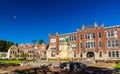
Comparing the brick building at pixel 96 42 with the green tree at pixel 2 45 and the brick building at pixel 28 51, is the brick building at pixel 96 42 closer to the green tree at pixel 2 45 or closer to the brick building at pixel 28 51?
the brick building at pixel 28 51

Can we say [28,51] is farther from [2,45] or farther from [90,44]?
[90,44]

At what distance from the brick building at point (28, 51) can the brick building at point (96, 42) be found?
1171 inches

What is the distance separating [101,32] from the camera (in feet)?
161

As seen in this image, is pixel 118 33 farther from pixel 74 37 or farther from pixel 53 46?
pixel 53 46

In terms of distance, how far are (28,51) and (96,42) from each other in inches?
1981

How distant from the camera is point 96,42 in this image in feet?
165

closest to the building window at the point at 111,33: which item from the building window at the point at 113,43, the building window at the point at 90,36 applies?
the building window at the point at 113,43

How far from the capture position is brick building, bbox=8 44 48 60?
276 feet

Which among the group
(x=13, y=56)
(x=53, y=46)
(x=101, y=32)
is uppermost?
(x=101, y=32)

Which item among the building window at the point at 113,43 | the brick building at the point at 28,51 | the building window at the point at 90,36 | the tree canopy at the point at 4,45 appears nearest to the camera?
the building window at the point at 113,43

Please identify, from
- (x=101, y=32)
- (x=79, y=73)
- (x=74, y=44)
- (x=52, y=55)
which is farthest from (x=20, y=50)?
(x=79, y=73)

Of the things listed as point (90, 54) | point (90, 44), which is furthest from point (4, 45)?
point (90, 44)

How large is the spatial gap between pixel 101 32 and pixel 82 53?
10818mm

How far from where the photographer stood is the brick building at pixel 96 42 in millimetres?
46125
